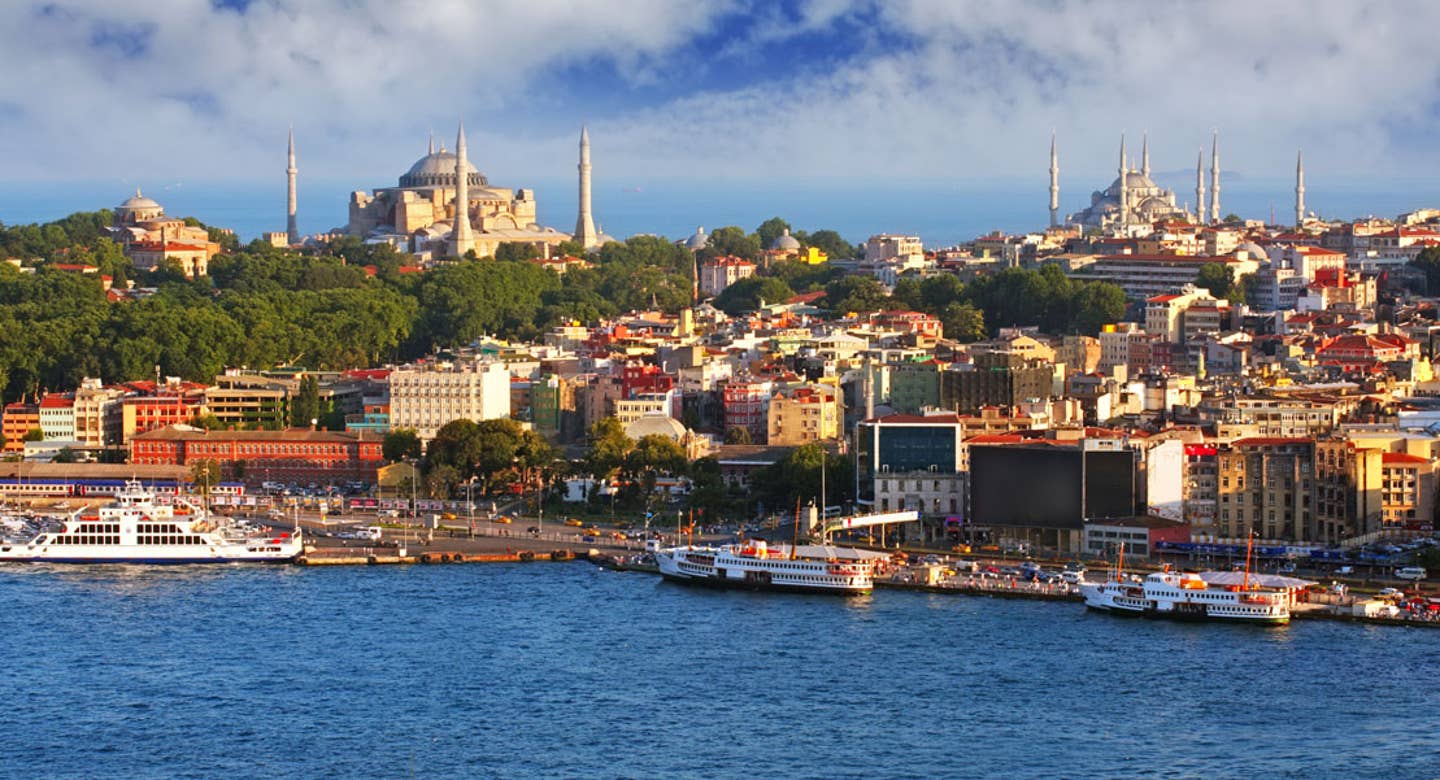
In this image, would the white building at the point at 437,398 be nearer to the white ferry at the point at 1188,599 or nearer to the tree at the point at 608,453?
the tree at the point at 608,453

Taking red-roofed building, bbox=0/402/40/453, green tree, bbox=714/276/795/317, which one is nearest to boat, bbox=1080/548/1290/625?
red-roofed building, bbox=0/402/40/453

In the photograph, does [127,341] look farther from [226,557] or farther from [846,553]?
[846,553]

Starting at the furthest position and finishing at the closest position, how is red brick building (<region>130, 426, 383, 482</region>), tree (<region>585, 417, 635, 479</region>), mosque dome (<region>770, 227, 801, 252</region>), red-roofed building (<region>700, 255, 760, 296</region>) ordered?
mosque dome (<region>770, 227, 801, 252</region>)
red-roofed building (<region>700, 255, 760, 296</region>)
red brick building (<region>130, 426, 383, 482</region>)
tree (<region>585, 417, 635, 479</region>)

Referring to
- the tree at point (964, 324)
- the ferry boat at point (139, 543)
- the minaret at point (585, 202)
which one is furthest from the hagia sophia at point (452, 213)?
the ferry boat at point (139, 543)

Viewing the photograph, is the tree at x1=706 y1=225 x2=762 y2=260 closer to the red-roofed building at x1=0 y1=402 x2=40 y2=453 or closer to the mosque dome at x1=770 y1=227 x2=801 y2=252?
the mosque dome at x1=770 y1=227 x2=801 y2=252

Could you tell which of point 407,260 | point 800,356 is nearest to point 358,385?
point 800,356

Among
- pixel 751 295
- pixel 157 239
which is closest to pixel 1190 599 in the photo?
pixel 751 295

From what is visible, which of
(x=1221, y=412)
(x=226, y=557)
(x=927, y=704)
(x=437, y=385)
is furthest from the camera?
(x=437, y=385)
